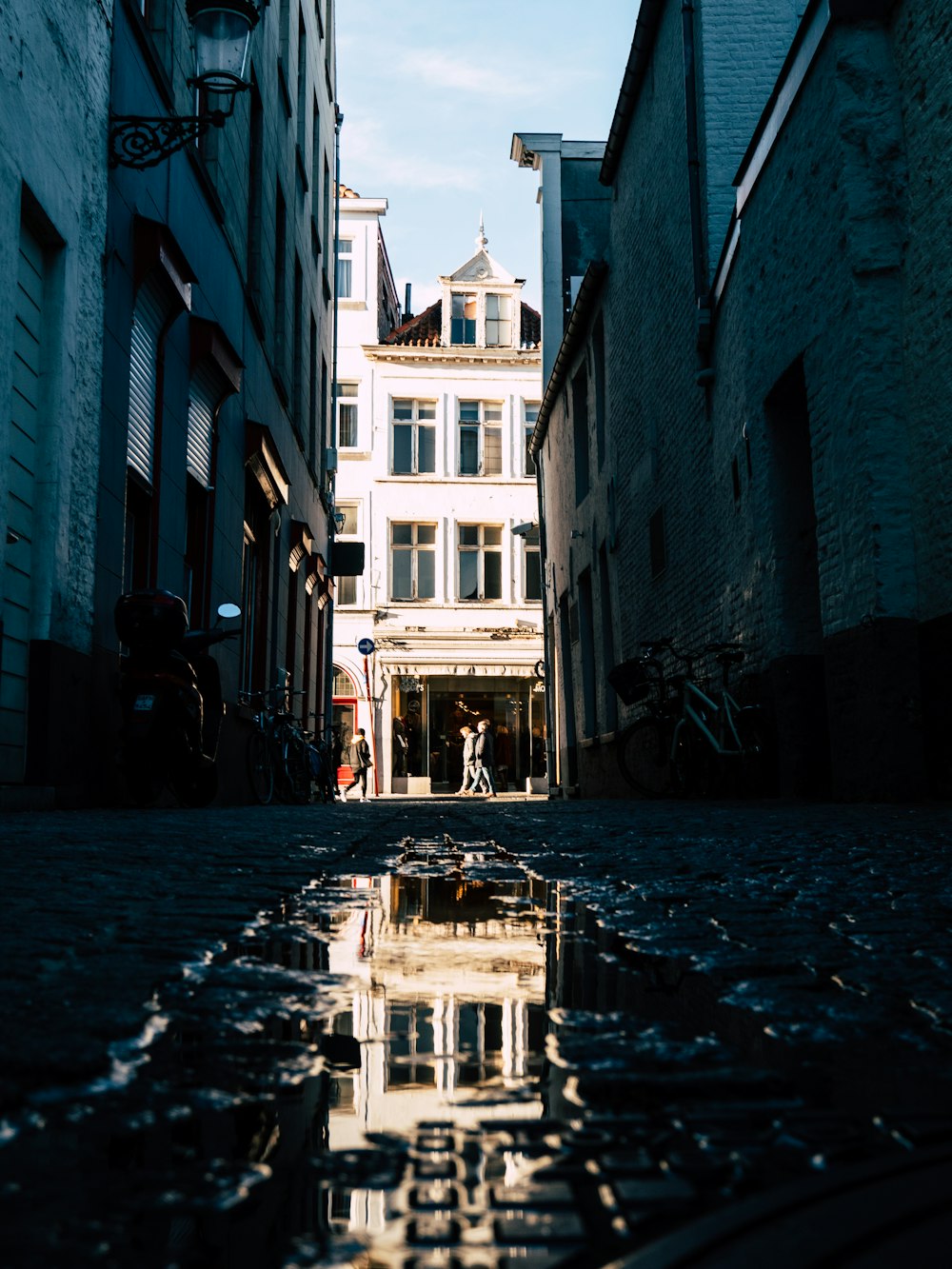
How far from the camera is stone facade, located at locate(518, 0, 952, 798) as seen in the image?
7.03 metres

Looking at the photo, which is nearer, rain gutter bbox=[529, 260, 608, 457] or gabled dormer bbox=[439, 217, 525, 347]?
rain gutter bbox=[529, 260, 608, 457]

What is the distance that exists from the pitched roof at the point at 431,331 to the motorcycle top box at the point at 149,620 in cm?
2823

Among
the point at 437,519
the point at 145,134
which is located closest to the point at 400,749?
the point at 437,519

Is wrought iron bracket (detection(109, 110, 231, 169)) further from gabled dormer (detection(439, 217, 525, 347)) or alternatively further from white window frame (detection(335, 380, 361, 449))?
gabled dormer (detection(439, 217, 525, 347))

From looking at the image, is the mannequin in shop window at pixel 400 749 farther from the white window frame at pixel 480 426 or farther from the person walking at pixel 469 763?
the white window frame at pixel 480 426

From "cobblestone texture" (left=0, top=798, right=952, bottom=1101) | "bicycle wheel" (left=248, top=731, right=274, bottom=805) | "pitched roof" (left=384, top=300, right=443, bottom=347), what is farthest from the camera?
"pitched roof" (left=384, top=300, right=443, bottom=347)

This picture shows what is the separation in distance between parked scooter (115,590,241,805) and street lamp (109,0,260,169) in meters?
2.74

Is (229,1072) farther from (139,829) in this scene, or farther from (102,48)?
(102,48)

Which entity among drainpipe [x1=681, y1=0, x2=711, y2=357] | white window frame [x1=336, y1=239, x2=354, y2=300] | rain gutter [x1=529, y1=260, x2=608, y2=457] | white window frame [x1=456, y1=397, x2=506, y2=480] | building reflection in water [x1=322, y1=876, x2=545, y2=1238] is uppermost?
white window frame [x1=336, y1=239, x2=354, y2=300]

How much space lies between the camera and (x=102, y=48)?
781 cm

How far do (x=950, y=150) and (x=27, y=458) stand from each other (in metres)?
5.08

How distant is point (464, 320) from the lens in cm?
3562

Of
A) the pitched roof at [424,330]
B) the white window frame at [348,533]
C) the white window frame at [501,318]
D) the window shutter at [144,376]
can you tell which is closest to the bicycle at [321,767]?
the window shutter at [144,376]

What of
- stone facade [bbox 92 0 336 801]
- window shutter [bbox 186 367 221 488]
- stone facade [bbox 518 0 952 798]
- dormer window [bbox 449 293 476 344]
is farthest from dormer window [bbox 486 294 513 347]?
window shutter [bbox 186 367 221 488]
